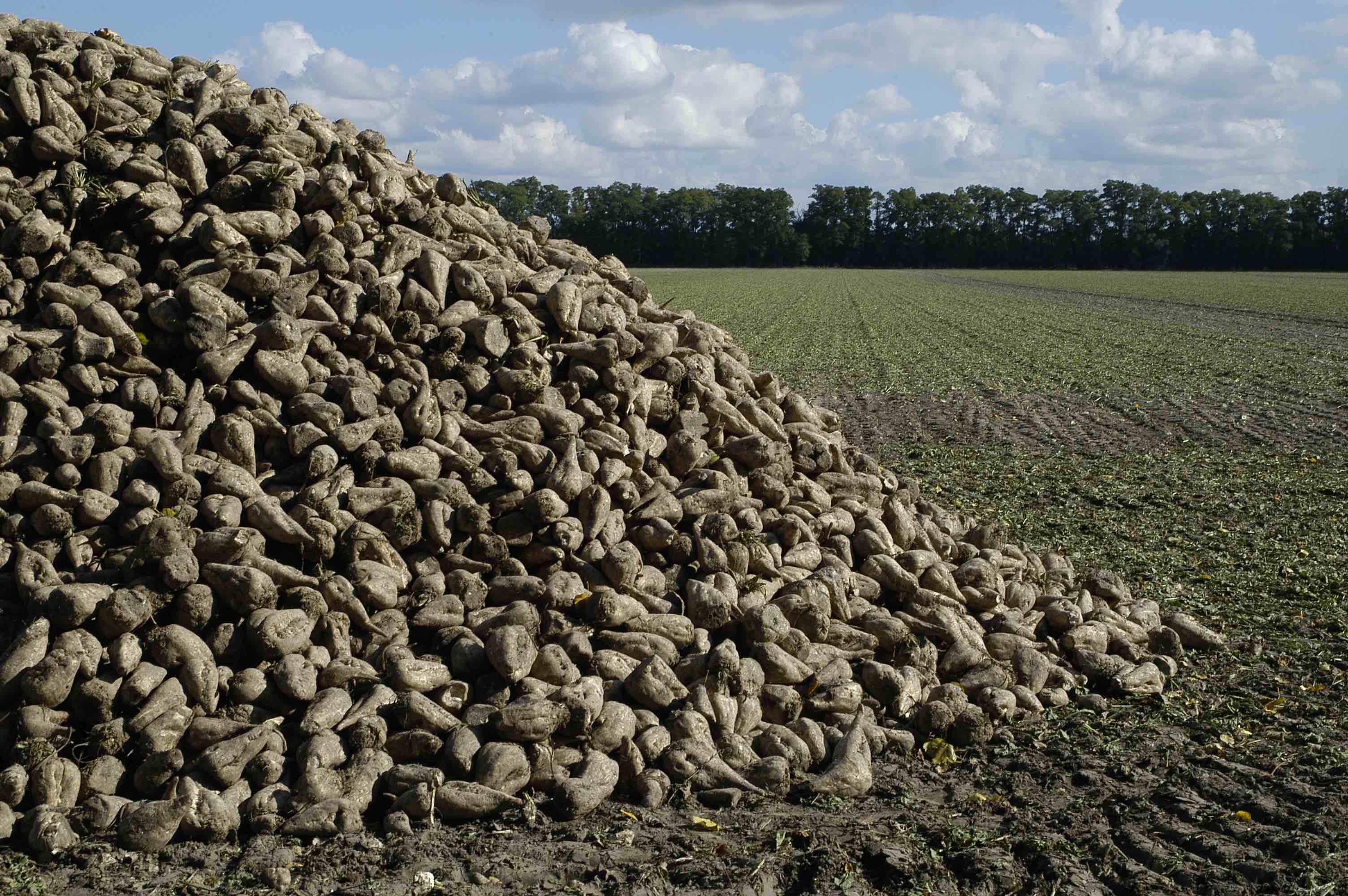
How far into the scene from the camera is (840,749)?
5.39 metres

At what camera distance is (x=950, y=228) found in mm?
138125

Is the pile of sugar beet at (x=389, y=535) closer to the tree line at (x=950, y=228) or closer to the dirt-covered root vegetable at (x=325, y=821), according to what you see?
the dirt-covered root vegetable at (x=325, y=821)

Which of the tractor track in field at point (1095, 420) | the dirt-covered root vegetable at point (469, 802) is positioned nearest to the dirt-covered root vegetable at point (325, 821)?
the dirt-covered root vegetable at point (469, 802)

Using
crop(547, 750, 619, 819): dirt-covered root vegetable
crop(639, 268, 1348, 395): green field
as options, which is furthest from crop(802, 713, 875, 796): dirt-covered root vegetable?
crop(639, 268, 1348, 395): green field

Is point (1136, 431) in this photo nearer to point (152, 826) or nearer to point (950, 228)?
point (152, 826)

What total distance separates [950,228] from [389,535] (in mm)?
139626

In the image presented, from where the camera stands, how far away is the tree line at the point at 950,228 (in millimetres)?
117938

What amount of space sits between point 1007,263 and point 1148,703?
12617 cm

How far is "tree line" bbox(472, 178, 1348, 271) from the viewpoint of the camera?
11794 centimetres

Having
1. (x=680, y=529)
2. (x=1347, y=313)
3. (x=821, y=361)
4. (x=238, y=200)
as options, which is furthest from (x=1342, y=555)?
(x=1347, y=313)

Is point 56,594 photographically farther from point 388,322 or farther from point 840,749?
point 840,749

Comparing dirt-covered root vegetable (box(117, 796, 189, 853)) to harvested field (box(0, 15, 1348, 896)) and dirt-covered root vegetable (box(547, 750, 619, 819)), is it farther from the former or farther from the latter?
dirt-covered root vegetable (box(547, 750, 619, 819))

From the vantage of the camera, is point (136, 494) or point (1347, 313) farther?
point (1347, 313)

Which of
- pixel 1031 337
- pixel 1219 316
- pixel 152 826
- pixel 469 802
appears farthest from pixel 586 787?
pixel 1219 316
